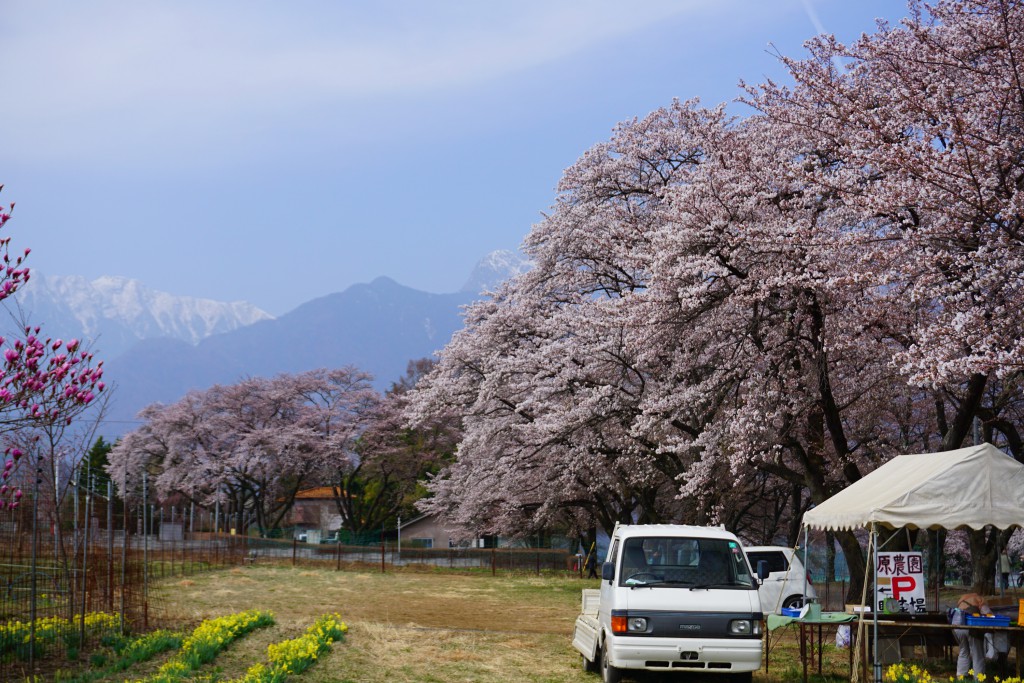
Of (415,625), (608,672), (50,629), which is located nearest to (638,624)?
(608,672)

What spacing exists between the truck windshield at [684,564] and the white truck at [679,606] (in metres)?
0.01

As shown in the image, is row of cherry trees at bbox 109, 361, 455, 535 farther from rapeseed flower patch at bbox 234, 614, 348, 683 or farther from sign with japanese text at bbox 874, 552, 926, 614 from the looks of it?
sign with japanese text at bbox 874, 552, 926, 614

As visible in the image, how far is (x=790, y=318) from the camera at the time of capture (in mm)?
19469

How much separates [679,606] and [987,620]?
370cm

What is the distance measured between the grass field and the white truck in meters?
1.40

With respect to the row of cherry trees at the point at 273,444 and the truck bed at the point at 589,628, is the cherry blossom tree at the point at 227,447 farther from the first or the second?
the truck bed at the point at 589,628

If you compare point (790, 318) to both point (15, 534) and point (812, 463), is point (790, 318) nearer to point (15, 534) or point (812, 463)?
point (812, 463)

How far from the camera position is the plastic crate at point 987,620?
40.3ft

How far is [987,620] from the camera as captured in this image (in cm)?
1236

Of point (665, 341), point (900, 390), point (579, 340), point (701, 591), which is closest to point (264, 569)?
point (579, 340)

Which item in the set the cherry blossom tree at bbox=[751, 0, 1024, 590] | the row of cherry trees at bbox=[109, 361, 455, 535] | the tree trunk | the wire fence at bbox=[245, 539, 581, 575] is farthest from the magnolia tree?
the row of cherry trees at bbox=[109, 361, 455, 535]

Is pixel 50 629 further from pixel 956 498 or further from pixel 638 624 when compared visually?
pixel 956 498

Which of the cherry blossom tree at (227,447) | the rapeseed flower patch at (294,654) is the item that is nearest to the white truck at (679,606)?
the rapeseed flower patch at (294,654)

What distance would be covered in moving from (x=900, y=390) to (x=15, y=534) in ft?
55.6
